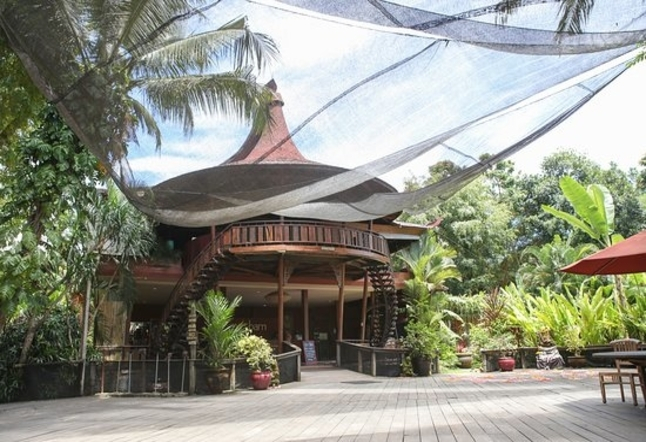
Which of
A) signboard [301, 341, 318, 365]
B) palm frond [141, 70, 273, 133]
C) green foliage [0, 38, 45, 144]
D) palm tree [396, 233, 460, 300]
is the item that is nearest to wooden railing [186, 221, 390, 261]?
palm tree [396, 233, 460, 300]

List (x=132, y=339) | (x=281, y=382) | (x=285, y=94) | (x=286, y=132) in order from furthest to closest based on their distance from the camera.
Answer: (x=132, y=339) → (x=281, y=382) → (x=286, y=132) → (x=285, y=94)

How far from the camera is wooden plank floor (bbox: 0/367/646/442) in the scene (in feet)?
13.8

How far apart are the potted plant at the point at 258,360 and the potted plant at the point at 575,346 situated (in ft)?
22.4

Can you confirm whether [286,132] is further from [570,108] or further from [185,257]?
[185,257]

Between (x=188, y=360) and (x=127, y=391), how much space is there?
1359mm

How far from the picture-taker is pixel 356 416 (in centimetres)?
549

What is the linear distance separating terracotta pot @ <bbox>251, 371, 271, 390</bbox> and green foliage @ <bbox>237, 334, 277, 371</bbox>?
0.50 feet

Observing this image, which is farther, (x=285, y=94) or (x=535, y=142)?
(x=535, y=142)

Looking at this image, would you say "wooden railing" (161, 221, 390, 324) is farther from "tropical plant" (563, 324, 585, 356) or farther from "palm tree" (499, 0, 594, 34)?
"palm tree" (499, 0, 594, 34)

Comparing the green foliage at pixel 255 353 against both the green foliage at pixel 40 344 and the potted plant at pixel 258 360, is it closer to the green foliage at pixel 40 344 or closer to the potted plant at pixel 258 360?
the potted plant at pixel 258 360

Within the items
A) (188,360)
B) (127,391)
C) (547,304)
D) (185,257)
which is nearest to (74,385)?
(127,391)

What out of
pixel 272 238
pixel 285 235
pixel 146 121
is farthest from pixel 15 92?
pixel 285 235

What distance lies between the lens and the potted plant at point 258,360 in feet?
32.0

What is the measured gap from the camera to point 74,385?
9500 millimetres
